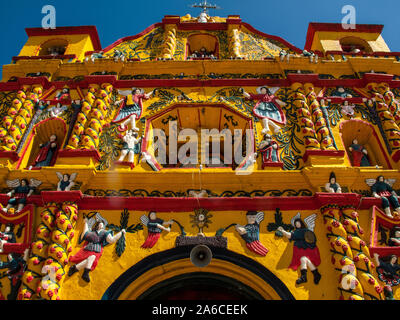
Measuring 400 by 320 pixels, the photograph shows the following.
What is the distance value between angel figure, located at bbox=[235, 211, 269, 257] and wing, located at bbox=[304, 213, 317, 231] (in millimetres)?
804

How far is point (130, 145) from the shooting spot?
7.98 m

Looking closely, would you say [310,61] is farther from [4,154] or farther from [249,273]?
[4,154]

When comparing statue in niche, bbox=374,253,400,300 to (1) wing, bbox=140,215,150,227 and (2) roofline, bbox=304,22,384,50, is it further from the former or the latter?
(2) roofline, bbox=304,22,384,50

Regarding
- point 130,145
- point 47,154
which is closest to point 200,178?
point 130,145

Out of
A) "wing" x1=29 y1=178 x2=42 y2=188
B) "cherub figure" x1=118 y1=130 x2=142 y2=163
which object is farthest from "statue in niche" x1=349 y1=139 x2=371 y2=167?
"wing" x1=29 y1=178 x2=42 y2=188

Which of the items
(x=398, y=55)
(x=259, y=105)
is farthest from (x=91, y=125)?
(x=398, y=55)

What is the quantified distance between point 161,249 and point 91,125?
3398mm

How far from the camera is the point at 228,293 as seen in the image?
644 centimetres

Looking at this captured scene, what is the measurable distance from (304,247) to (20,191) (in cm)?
540

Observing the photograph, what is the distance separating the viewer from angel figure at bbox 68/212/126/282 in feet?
20.3

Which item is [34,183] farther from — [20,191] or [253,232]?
[253,232]

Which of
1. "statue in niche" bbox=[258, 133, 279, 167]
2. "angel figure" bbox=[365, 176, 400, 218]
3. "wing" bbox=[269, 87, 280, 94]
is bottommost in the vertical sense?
"angel figure" bbox=[365, 176, 400, 218]

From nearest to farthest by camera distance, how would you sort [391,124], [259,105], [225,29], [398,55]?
[391,124] < [259,105] < [398,55] < [225,29]

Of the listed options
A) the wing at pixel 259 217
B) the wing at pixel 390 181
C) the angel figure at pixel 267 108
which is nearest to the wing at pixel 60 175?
the wing at pixel 259 217
